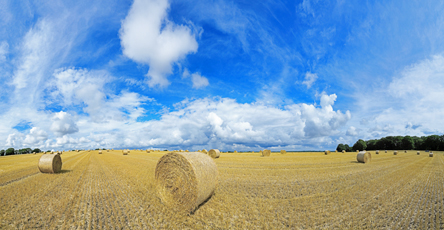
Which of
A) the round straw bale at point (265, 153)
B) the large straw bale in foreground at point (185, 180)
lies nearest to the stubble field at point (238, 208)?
the large straw bale in foreground at point (185, 180)

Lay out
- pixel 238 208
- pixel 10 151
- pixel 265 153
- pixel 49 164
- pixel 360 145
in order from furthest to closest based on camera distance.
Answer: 1. pixel 360 145
2. pixel 10 151
3. pixel 265 153
4. pixel 49 164
5. pixel 238 208

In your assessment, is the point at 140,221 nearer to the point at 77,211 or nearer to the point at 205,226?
the point at 205,226

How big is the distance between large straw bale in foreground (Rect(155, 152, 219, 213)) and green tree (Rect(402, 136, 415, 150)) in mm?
114689

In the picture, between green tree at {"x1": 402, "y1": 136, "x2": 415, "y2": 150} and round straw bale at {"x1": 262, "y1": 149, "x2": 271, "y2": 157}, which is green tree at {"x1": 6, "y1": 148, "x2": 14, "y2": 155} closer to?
round straw bale at {"x1": 262, "y1": 149, "x2": 271, "y2": 157}

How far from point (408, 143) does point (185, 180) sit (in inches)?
4602

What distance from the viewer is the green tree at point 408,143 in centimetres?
8575

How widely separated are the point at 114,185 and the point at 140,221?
16.4 feet

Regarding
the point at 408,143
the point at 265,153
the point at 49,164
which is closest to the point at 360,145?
the point at 408,143

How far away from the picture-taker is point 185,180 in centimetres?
688

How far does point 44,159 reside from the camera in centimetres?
1302

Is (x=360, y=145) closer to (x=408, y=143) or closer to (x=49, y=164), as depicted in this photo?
(x=408, y=143)

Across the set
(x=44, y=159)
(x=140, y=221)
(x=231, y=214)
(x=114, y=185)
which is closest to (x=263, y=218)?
(x=231, y=214)

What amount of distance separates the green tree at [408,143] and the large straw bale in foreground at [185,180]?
376 ft

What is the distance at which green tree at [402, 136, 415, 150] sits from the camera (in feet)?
281
